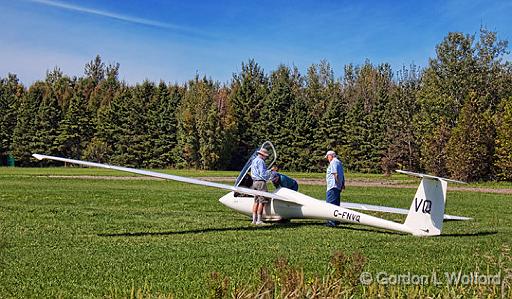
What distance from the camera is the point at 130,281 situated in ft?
23.7

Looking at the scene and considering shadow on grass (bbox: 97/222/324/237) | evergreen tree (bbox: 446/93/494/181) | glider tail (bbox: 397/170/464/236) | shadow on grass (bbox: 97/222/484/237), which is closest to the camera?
glider tail (bbox: 397/170/464/236)

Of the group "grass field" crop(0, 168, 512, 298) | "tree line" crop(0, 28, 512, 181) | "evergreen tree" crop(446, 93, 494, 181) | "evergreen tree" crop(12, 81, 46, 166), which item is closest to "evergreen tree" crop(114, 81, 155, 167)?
"tree line" crop(0, 28, 512, 181)

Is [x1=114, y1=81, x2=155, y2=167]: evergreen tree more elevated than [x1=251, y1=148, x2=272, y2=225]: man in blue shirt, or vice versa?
[x1=114, y1=81, x2=155, y2=167]: evergreen tree

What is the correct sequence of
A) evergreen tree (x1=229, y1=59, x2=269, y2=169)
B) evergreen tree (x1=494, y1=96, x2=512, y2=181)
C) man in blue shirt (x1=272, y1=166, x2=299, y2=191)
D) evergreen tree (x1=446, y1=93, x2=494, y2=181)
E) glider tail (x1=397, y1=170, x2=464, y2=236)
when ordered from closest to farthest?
glider tail (x1=397, y1=170, x2=464, y2=236) → man in blue shirt (x1=272, y1=166, x2=299, y2=191) → evergreen tree (x1=494, y1=96, x2=512, y2=181) → evergreen tree (x1=446, y1=93, x2=494, y2=181) → evergreen tree (x1=229, y1=59, x2=269, y2=169)

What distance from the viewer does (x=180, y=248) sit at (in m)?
9.95

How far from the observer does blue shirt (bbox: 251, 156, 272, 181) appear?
13.8m

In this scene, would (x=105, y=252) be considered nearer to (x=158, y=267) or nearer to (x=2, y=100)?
(x=158, y=267)

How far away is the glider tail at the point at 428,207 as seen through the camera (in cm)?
1067

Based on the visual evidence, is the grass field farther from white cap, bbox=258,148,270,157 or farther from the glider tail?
white cap, bbox=258,148,270,157

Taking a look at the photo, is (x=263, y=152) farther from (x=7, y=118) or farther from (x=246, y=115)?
(x=7, y=118)

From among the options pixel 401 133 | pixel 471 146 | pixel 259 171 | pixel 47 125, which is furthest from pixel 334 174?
pixel 47 125

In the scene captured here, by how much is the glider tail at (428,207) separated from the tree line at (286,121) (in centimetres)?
3167

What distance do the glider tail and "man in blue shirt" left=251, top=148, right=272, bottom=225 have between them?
11.5 ft

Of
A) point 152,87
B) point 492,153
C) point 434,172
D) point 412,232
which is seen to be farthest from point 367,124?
point 412,232
